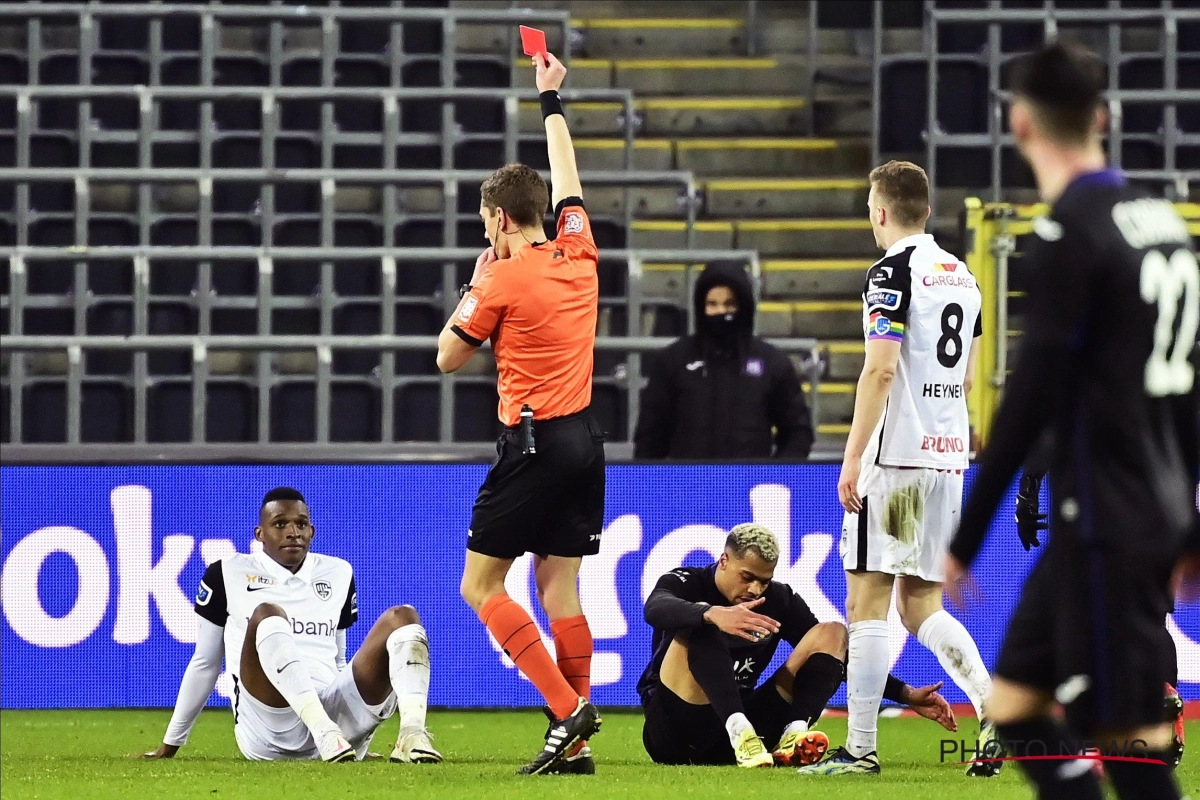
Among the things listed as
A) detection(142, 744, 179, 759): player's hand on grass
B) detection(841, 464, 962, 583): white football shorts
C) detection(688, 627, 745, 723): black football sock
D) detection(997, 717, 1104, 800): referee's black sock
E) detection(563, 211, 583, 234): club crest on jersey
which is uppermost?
detection(563, 211, 583, 234): club crest on jersey

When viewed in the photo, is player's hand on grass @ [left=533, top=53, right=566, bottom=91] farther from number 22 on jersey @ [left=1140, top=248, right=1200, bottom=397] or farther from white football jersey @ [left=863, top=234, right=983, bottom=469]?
number 22 on jersey @ [left=1140, top=248, right=1200, bottom=397]

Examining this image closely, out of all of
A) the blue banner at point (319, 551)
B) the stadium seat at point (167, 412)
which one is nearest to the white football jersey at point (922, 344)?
the blue banner at point (319, 551)

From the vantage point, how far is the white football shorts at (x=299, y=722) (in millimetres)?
6426

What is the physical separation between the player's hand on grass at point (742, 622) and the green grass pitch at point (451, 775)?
17.1 inches

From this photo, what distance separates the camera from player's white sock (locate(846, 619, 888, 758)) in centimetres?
584

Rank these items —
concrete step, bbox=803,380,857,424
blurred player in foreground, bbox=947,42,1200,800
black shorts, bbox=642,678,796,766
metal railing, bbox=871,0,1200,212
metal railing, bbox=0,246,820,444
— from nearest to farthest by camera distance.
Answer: blurred player in foreground, bbox=947,42,1200,800, black shorts, bbox=642,678,796,766, metal railing, bbox=0,246,820,444, concrete step, bbox=803,380,857,424, metal railing, bbox=871,0,1200,212

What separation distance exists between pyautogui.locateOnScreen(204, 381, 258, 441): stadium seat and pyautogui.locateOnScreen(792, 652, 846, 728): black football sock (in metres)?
4.85

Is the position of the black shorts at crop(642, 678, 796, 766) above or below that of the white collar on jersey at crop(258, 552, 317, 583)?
below

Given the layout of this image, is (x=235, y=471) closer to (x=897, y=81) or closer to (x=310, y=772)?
(x=310, y=772)

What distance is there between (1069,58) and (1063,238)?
0.32 meters

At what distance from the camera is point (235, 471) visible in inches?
332

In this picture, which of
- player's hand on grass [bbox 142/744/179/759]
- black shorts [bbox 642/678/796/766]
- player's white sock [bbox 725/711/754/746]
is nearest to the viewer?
player's white sock [bbox 725/711/754/746]

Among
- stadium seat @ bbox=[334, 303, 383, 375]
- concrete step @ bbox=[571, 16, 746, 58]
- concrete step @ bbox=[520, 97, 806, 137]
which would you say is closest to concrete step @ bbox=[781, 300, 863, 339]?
concrete step @ bbox=[520, 97, 806, 137]

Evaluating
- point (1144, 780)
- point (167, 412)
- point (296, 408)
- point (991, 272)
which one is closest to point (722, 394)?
point (991, 272)
